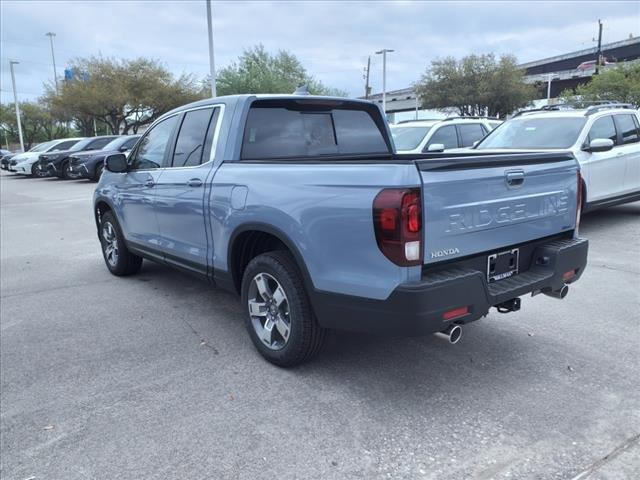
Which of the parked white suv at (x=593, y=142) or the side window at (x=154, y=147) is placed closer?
the side window at (x=154, y=147)

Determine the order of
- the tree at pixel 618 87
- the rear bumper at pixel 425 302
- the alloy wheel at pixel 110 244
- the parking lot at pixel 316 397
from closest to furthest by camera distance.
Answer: the parking lot at pixel 316 397 → the rear bumper at pixel 425 302 → the alloy wheel at pixel 110 244 → the tree at pixel 618 87

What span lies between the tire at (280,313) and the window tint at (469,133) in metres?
8.67

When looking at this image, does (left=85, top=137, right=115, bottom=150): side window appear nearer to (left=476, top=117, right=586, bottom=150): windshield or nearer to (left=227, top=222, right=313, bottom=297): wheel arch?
(left=476, top=117, right=586, bottom=150): windshield

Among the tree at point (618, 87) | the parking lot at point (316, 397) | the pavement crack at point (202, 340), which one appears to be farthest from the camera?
the tree at point (618, 87)

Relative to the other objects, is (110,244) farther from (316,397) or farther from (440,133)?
(440,133)

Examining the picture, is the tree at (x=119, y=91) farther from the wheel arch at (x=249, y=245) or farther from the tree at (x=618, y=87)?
the wheel arch at (x=249, y=245)

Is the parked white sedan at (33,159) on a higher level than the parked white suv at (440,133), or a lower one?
lower

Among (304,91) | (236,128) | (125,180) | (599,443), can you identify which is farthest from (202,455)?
(125,180)

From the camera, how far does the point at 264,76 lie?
4331 cm

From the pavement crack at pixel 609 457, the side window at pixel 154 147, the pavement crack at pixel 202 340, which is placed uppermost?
the side window at pixel 154 147

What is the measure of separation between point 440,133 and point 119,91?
3315 cm

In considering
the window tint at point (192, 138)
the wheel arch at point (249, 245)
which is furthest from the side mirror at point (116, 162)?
the wheel arch at point (249, 245)

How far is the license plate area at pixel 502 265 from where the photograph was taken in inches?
134

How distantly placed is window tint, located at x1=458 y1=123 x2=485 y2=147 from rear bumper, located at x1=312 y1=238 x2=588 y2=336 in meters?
8.50
